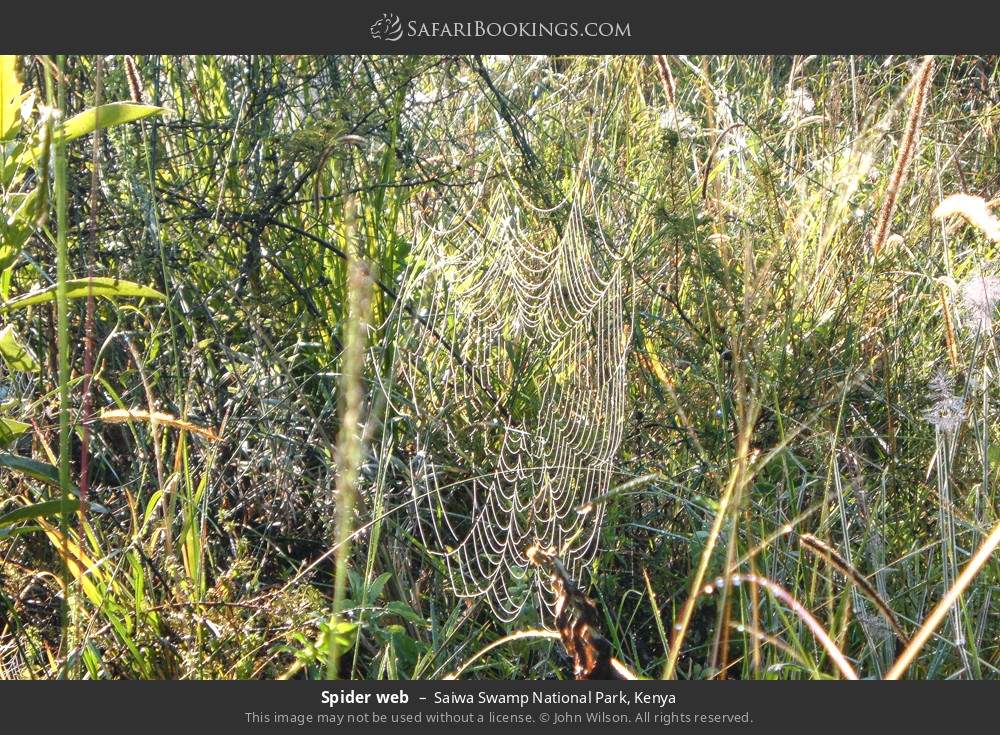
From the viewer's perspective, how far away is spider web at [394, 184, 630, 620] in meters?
1.32

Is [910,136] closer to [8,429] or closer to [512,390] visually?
[512,390]

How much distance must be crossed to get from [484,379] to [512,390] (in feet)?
0.15

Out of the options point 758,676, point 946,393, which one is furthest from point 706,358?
point 758,676

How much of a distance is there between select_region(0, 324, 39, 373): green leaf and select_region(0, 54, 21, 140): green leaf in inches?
8.5

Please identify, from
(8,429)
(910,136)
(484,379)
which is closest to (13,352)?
(8,429)

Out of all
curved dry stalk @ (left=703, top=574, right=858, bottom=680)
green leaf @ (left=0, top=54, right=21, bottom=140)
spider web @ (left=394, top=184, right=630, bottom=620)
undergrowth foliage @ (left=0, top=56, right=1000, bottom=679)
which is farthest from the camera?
spider web @ (left=394, top=184, right=630, bottom=620)

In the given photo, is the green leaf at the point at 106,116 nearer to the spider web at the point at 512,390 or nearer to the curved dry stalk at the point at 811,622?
the spider web at the point at 512,390

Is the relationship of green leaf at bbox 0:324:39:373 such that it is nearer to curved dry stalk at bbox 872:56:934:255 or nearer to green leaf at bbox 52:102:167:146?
green leaf at bbox 52:102:167:146

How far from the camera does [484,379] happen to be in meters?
1.44

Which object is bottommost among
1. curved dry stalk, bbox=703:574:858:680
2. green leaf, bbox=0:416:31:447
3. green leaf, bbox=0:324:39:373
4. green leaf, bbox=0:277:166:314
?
curved dry stalk, bbox=703:574:858:680

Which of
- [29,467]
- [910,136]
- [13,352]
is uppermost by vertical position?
[910,136]

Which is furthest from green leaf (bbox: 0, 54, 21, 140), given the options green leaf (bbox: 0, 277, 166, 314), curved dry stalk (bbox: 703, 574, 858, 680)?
curved dry stalk (bbox: 703, 574, 858, 680)

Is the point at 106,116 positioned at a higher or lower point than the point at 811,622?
higher

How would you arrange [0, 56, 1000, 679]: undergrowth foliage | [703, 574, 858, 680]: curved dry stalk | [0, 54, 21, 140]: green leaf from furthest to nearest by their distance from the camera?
[0, 56, 1000, 679]: undergrowth foliage → [0, 54, 21, 140]: green leaf → [703, 574, 858, 680]: curved dry stalk
